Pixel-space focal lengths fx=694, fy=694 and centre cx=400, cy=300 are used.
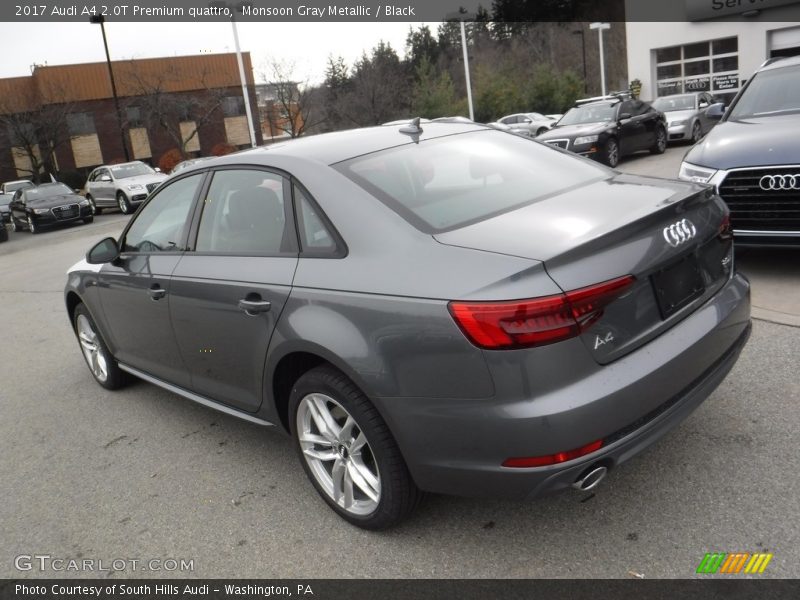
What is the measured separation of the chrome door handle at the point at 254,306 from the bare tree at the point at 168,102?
1615 inches

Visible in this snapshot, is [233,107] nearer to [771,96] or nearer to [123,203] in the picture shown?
[123,203]

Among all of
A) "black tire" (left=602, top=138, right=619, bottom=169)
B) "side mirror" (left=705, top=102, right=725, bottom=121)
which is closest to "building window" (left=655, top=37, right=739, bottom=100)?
"black tire" (left=602, top=138, right=619, bottom=169)

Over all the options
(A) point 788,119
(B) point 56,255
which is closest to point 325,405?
(A) point 788,119

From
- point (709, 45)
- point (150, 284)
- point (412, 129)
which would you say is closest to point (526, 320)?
point (412, 129)

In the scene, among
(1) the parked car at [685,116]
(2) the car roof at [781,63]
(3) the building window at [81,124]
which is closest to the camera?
(2) the car roof at [781,63]

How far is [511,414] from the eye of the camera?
2322 mm

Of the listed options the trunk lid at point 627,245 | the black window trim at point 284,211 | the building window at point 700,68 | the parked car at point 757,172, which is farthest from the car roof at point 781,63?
the building window at point 700,68

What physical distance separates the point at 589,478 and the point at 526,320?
0.61m

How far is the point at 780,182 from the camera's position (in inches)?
204

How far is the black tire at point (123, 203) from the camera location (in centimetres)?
2414

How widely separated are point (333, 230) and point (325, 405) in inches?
29.8

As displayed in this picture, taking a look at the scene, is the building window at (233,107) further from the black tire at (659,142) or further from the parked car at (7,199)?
the black tire at (659,142)

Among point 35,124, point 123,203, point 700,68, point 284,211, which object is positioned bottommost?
point 123,203
